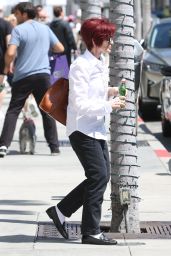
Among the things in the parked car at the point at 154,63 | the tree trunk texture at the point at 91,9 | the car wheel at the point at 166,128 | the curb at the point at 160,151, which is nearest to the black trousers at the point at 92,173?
the curb at the point at 160,151

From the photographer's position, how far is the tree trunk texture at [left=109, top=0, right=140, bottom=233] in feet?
27.1

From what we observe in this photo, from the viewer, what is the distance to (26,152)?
1370 centimetres

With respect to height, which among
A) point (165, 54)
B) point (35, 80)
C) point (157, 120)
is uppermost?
point (35, 80)

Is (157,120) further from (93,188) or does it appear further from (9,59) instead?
(93,188)

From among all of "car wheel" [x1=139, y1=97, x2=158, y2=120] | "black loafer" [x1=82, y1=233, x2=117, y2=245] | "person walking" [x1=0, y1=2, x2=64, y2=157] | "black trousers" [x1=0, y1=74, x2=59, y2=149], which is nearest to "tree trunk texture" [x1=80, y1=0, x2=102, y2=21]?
"person walking" [x1=0, y1=2, x2=64, y2=157]

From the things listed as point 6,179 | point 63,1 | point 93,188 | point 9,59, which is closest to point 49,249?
point 93,188

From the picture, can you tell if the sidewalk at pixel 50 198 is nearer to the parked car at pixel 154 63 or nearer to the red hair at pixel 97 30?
the red hair at pixel 97 30

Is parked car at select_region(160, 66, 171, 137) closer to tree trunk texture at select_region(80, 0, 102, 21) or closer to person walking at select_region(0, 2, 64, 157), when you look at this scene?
person walking at select_region(0, 2, 64, 157)

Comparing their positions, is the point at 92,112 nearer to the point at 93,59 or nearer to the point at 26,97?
the point at 93,59

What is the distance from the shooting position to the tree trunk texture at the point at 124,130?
27.1 feet

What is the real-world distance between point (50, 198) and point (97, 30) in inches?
113

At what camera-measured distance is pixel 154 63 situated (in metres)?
18.4

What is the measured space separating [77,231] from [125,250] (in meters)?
0.98

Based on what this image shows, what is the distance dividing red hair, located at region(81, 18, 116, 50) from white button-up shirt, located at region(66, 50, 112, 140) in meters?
0.13
